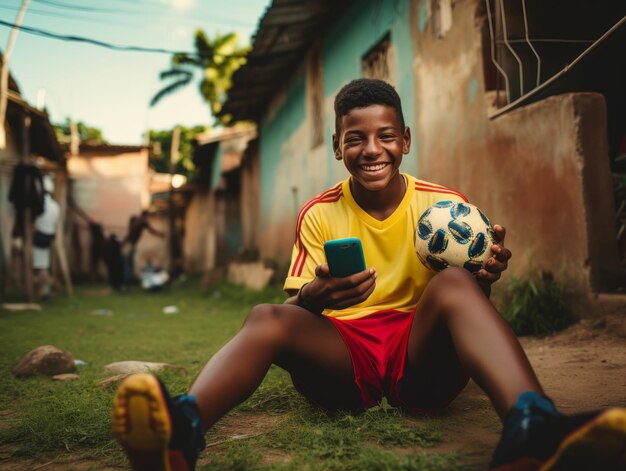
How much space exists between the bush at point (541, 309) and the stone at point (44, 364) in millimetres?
2895

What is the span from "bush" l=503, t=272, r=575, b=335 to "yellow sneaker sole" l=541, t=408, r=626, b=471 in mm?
2509

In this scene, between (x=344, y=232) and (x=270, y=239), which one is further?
(x=270, y=239)

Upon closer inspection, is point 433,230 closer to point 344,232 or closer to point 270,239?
point 344,232

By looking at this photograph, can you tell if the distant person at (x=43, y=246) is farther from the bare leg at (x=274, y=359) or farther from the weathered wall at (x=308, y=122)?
the bare leg at (x=274, y=359)

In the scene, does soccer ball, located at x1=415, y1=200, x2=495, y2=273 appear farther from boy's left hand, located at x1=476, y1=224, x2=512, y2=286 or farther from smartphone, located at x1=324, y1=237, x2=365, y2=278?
smartphone, located at x1=324, y1=237, x2=365, y2=278

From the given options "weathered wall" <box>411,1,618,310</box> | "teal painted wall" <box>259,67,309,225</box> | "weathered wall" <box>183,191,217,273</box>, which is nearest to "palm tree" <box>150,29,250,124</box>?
"weathered wall" <box>183,191,217,273</box>

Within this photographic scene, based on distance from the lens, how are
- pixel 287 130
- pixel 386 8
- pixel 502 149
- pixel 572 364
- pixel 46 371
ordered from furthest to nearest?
pixel 287 130 < pixel 386 8 < pixel 502 149 < pixel 46 371 < pixel 572 364

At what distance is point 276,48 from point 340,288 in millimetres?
7645

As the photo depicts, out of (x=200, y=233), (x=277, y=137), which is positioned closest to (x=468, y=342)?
(x=277, y=137)

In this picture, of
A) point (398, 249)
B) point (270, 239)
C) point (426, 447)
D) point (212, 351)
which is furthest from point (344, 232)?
point (270, 239)

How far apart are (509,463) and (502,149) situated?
3.13 meters

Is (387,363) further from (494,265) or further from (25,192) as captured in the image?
(25,192)

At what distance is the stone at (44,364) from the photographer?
305 cm

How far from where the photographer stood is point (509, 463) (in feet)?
3.78
